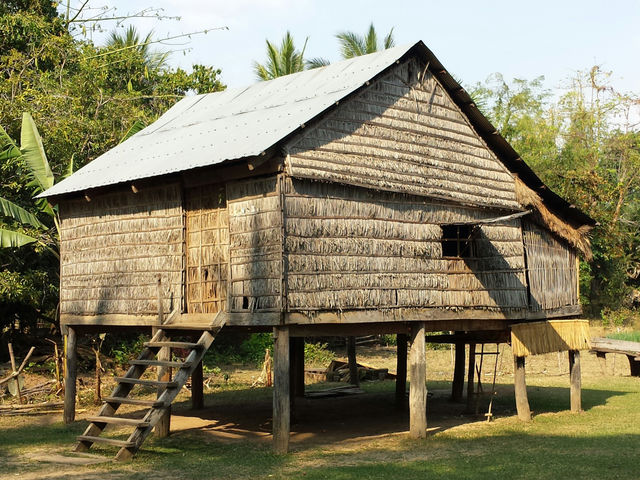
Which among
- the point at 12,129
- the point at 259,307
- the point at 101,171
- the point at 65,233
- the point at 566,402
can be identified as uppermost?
the point at 12,129

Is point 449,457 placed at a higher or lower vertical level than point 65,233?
lower

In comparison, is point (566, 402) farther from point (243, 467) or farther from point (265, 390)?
point (243, 467)

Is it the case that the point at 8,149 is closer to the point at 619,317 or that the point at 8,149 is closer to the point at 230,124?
the point at 230,124

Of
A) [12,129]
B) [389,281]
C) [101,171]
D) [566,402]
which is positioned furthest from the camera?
[12,129]

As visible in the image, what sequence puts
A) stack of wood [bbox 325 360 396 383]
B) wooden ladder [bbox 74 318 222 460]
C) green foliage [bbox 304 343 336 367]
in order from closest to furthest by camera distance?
1. wooden ladder [bbox 74 318 222 460]
2. stack of wood [bbox 325 360 396 383]
3. green foliage [bbox 304 343 336 367]

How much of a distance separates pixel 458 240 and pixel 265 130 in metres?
4.44

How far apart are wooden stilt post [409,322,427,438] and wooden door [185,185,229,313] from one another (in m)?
3.66

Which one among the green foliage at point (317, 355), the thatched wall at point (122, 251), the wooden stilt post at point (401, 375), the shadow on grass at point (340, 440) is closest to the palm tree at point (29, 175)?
the thatched wall at point (122, 251)

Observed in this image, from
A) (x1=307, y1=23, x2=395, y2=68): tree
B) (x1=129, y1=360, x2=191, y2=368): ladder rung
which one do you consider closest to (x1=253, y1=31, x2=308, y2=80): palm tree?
(x1=307, y1=23, x2=395, y2=68): tree

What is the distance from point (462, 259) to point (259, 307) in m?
4.68

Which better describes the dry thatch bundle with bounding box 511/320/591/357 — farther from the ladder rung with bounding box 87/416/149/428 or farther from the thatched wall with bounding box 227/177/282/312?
the ladder rung with bounding box 87/416/149/428

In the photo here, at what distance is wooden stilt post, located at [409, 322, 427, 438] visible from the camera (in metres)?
14.6

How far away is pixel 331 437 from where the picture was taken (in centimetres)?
1512

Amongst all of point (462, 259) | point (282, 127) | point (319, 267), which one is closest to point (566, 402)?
point (462, 259)
